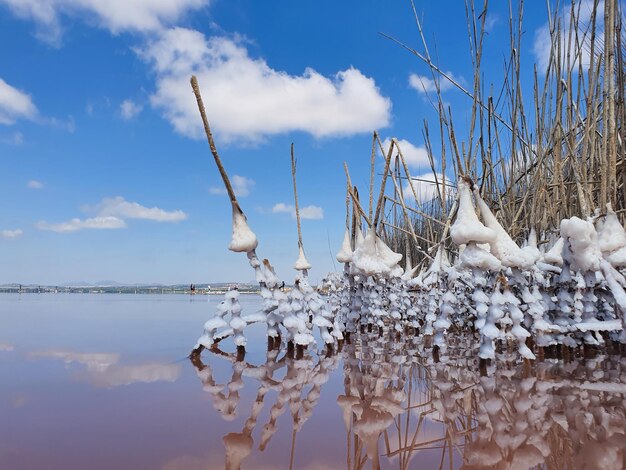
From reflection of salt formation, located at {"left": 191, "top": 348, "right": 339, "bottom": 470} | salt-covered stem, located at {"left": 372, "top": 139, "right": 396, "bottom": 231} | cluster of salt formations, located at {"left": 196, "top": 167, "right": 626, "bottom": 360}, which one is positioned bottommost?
reflection of salt formation, located at {"left": 191, "top": 348, "right": 339, "bottom": 470}

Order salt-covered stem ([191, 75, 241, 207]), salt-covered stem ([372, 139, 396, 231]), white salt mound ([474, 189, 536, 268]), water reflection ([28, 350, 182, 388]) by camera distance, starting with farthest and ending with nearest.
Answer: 1. salt-covered stem ([372, 139, 396, 231])
2. white salt mound ([474, 189, 536, 268])
3. salt-covered stem ([191, 75, 241, 207])
4. water reflection ([28, 350, 182, 388])

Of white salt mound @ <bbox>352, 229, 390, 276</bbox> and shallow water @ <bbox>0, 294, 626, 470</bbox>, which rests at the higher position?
white salt mound @ <bbox>352, 229, 390, 276</bbox>

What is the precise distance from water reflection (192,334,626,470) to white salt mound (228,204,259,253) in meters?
0.63

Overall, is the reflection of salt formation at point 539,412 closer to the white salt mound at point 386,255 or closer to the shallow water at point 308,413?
the shallow water at point 308,413

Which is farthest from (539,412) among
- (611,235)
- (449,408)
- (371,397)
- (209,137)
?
(209,137)

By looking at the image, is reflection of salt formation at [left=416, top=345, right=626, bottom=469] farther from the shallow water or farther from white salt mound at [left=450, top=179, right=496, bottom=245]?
white salt mound at [left=450, top=179, right=496, bottom=245]

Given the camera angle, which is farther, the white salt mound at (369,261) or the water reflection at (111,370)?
the white salt mound at (369,261)

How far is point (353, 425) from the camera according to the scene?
142cm

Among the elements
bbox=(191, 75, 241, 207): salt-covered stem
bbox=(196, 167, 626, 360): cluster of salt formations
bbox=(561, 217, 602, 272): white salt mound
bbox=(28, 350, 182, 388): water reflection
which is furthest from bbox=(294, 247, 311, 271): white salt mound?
bbox=(561, 217, 602, 272): white salt mound

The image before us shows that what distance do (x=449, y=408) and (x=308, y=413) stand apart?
48cm

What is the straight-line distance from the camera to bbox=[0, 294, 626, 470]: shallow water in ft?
3.73

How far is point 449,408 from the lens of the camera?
63.1 inches

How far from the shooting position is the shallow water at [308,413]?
1.14m

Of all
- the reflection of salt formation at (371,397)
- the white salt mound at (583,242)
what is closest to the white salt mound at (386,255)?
the reflection of salt formation at (371,397)
